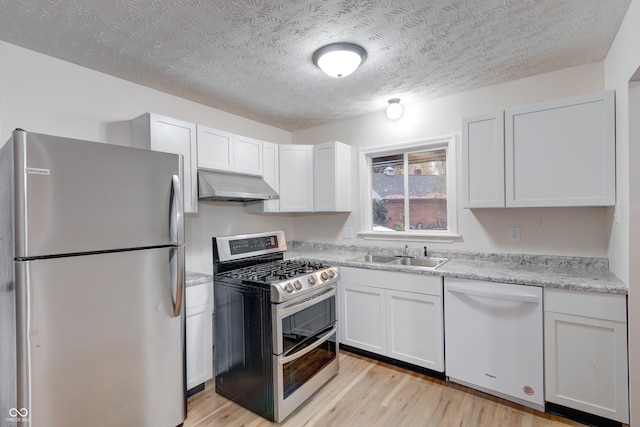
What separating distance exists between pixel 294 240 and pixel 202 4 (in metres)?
2.87

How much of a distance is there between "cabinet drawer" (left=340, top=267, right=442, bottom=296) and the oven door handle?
0.35m

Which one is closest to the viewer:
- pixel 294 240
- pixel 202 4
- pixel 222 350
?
pixel 202 4

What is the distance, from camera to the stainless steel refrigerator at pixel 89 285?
1324 millimetres

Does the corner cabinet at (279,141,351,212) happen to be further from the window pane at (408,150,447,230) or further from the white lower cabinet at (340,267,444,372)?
the white lower cabinet at (340,267,444,372)

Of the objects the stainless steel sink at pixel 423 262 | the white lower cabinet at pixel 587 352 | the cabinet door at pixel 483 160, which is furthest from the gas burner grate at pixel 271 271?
the white lower cabinet at pixel 587 352

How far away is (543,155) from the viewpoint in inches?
87.2

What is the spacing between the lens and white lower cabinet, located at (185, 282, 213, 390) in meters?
2.26

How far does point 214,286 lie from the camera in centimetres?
242

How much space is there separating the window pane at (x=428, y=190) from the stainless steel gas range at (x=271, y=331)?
4.02 feet

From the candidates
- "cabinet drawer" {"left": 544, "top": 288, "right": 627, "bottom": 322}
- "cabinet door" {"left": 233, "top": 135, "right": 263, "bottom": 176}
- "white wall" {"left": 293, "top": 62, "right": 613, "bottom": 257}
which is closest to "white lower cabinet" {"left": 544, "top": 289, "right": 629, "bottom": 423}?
"cabinet drawer" {"left": 544, "top": 288, "right": 627, "bottom": 322}

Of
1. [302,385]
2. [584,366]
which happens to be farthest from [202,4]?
[584,366]

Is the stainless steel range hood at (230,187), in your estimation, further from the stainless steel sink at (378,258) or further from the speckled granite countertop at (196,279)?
the stainless steel sink at (378,258)

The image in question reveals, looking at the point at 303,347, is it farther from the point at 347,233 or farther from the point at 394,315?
the point at 347,233

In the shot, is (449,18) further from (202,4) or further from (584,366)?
(584,366)
